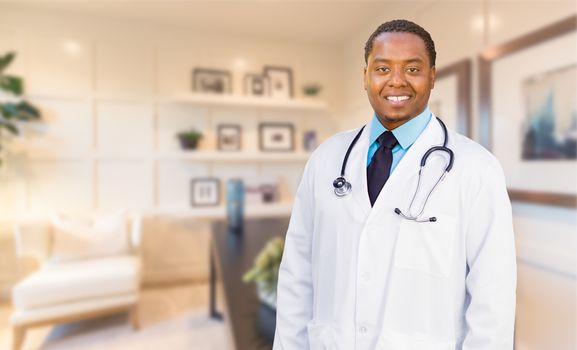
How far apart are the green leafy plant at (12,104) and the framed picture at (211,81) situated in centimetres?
129

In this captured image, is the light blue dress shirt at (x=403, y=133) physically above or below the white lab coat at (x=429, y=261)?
above

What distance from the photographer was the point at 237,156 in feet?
9.29

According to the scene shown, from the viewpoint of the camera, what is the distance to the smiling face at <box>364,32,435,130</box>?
21 cm

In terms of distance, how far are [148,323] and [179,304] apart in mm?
328

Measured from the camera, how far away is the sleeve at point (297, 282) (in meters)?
0.37

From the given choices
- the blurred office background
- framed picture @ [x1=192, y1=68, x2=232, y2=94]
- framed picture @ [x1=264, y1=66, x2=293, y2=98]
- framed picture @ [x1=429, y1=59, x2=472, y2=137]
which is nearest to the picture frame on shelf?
the blurred office background

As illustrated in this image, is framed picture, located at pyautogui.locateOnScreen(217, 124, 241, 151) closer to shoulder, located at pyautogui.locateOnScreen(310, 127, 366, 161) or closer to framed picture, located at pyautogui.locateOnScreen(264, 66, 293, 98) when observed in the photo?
framed picture, located at pyautogui.locateOnScreen(264, 66, 293, 98)

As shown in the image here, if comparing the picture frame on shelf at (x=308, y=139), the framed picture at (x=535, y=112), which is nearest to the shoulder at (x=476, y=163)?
the framed picture at (x=535, y=112)

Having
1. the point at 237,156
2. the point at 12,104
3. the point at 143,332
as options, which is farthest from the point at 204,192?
the point at 12,104

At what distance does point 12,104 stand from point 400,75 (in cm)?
303

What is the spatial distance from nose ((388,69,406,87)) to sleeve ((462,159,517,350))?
0.13 meters

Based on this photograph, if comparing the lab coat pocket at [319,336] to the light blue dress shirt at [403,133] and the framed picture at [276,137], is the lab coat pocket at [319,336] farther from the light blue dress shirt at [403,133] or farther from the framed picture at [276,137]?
the framed picture at [276,137]

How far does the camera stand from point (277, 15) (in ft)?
7.34

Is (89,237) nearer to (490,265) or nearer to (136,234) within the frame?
(136,234)
